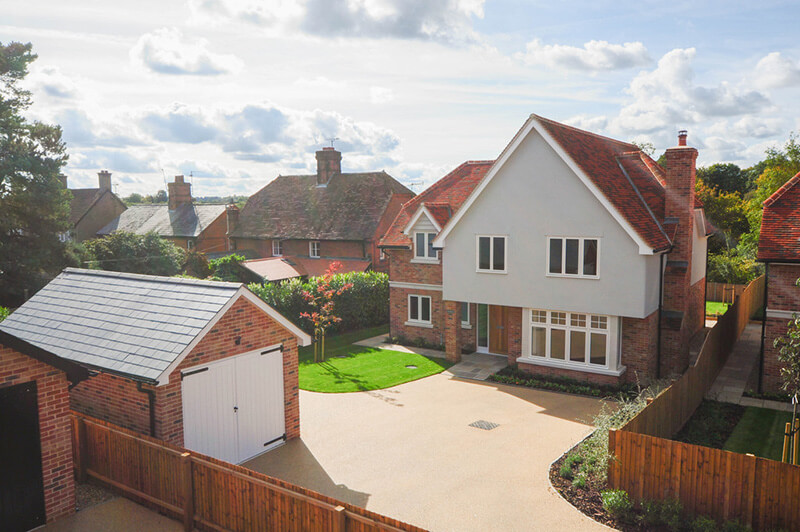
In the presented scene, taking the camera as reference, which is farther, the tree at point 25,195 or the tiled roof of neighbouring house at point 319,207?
the tiled roof of neighbouring house at point 319,207

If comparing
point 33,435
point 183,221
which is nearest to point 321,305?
point 33,435

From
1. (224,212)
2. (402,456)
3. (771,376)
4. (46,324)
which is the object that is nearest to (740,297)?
(771,376)

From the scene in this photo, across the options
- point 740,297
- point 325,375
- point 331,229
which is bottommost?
point 325,375

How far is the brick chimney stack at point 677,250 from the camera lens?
19.0 metres

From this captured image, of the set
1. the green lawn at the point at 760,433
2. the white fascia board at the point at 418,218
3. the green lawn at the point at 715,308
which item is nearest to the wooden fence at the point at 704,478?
the green lawn at the point at 760,433

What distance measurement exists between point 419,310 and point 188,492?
15.7m

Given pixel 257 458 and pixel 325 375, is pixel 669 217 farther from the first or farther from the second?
pixel 257 458

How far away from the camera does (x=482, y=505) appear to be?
35.0 feet

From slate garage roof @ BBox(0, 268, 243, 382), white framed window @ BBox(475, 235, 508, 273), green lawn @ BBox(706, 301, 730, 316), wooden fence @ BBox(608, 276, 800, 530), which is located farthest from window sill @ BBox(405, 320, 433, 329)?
green lawn @ BBox(706, 301, 730, 316)

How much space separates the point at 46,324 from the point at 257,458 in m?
6.55

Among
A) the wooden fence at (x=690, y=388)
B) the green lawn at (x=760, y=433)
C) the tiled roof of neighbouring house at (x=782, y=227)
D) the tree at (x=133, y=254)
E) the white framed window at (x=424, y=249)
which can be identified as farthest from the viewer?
the tree at (x=133, y=254)

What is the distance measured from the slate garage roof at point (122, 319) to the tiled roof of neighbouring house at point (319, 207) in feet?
71.9

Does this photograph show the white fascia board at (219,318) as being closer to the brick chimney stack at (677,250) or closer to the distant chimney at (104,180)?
the brick chimney stack at (677,250)

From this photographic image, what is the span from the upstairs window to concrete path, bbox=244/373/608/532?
4178mm
